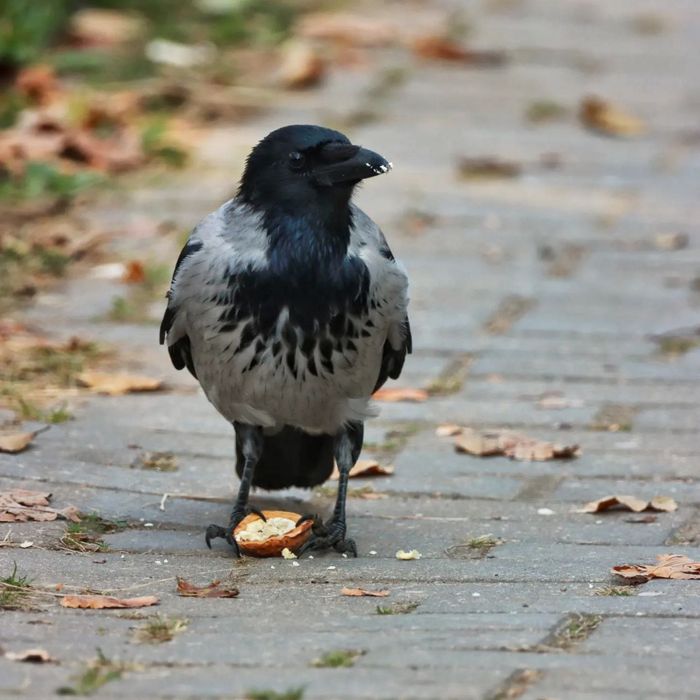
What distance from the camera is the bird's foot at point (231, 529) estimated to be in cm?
422

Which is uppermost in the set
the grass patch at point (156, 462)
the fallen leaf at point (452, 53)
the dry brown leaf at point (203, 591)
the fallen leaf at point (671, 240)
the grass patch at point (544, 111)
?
the fallen leaf at point (452, 53)

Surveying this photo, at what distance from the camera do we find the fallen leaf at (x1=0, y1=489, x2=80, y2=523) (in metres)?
4.21

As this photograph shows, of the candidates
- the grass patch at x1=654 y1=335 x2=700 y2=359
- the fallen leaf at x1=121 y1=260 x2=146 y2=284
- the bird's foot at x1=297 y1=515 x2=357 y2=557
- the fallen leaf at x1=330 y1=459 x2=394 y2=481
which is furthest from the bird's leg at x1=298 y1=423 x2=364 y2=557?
the fallen leaf at x1=121 y1=260 x2=146 y2=284

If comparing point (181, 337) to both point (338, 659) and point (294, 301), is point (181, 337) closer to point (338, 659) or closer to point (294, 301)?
point (294, 301)

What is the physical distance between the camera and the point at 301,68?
9.20m

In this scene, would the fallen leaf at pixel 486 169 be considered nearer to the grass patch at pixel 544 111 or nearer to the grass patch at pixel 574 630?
the grass patch at pixel 544 111

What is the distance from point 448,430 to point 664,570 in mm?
1529

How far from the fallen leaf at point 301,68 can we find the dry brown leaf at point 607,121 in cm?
155

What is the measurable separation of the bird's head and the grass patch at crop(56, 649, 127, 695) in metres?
1.67

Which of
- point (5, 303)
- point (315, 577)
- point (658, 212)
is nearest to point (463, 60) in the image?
point (658, 212)

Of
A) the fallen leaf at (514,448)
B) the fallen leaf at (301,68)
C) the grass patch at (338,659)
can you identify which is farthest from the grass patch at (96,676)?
the fallen leaf at (301,68)

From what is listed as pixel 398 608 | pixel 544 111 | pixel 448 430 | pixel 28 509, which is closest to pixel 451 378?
pixel 448 430

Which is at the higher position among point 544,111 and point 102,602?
point 544,111

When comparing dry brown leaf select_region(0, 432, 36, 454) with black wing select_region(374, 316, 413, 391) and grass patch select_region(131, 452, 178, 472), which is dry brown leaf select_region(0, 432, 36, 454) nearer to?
grass patch select_region(131, 452, 178, 472)
